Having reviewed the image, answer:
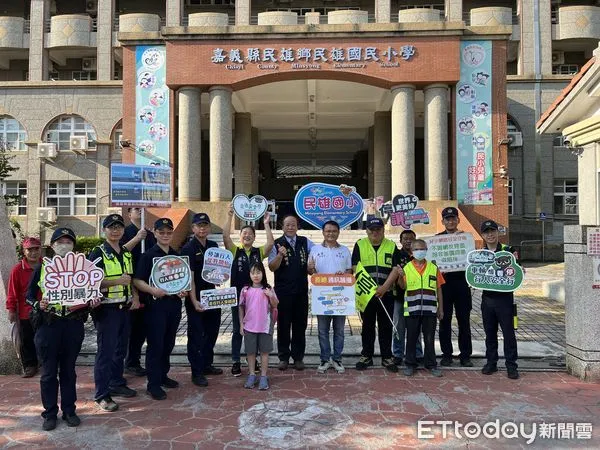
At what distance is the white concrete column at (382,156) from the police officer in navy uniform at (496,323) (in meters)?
16.9

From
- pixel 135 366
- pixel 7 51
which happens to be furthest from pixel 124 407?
pixel 7 51

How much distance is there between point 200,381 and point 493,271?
11.5 feet

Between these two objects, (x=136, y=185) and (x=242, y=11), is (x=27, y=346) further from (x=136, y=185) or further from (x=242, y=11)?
(x=242, y=11)

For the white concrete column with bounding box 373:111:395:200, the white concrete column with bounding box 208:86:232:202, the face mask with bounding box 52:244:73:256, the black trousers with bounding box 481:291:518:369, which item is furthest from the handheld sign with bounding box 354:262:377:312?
the white concrete column with bounding box 373:111:395:200

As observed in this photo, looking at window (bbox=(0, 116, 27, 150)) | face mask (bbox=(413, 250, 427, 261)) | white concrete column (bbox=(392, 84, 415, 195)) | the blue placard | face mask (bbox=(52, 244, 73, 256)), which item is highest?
window (bbox=(0, 116, 27, 150))

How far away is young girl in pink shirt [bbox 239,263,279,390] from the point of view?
4789 mm

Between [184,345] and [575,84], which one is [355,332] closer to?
[184,345]

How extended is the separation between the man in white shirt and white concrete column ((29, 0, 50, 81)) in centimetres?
2573

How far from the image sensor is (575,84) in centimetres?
786

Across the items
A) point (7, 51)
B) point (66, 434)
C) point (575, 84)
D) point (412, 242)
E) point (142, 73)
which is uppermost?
point (7, 51)

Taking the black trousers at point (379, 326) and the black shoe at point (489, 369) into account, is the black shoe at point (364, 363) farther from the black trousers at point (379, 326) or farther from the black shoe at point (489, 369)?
the black shoe at point (489, 369)

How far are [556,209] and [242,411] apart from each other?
23.7 metres

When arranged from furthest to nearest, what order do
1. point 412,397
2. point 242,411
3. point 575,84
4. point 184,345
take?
point 575,84 < point 184,345 < point 412,397 < point 242,411

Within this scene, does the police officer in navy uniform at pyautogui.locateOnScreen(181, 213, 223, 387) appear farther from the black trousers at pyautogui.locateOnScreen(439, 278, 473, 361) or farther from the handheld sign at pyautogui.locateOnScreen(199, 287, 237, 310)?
the black trousers at pyautogui.locateOnScreen(439, 278, 473, 361)
